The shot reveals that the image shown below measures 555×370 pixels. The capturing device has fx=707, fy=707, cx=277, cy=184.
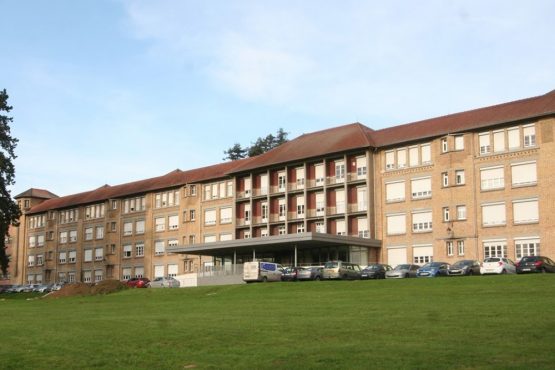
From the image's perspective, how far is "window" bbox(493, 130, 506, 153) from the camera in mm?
55188

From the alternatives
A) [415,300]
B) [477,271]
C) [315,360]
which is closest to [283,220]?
[477,271]

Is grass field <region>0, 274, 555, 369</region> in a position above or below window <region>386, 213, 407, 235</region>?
below

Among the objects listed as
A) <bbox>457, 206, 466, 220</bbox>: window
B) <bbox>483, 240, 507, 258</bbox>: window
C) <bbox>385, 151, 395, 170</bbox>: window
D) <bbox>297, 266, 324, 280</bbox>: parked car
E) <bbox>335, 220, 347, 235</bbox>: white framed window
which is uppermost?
<bbox>385, 151, 395, 170</bbox>: window

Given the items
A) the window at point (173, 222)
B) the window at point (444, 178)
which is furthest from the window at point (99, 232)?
the window at point (444, 178)

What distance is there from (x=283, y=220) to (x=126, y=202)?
29.8m

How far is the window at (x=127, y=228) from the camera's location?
88438 mm

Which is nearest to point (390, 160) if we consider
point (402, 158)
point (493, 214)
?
point (402, 158)

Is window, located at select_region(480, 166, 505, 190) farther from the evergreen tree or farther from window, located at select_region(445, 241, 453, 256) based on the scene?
the evergreen tree

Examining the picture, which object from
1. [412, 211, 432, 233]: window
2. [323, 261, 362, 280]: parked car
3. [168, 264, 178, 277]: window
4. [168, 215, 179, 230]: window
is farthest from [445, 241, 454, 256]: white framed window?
[168, 215, 179, 230]: window

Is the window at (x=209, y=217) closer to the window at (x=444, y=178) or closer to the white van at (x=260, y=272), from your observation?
the white van at (x=260, y=272)

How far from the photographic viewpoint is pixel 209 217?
78.6 metres

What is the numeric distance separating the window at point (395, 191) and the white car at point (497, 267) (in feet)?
52.5

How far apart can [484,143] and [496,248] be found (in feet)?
27.7

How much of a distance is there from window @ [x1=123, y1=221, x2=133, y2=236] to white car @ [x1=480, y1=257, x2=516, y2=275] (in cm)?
5316
